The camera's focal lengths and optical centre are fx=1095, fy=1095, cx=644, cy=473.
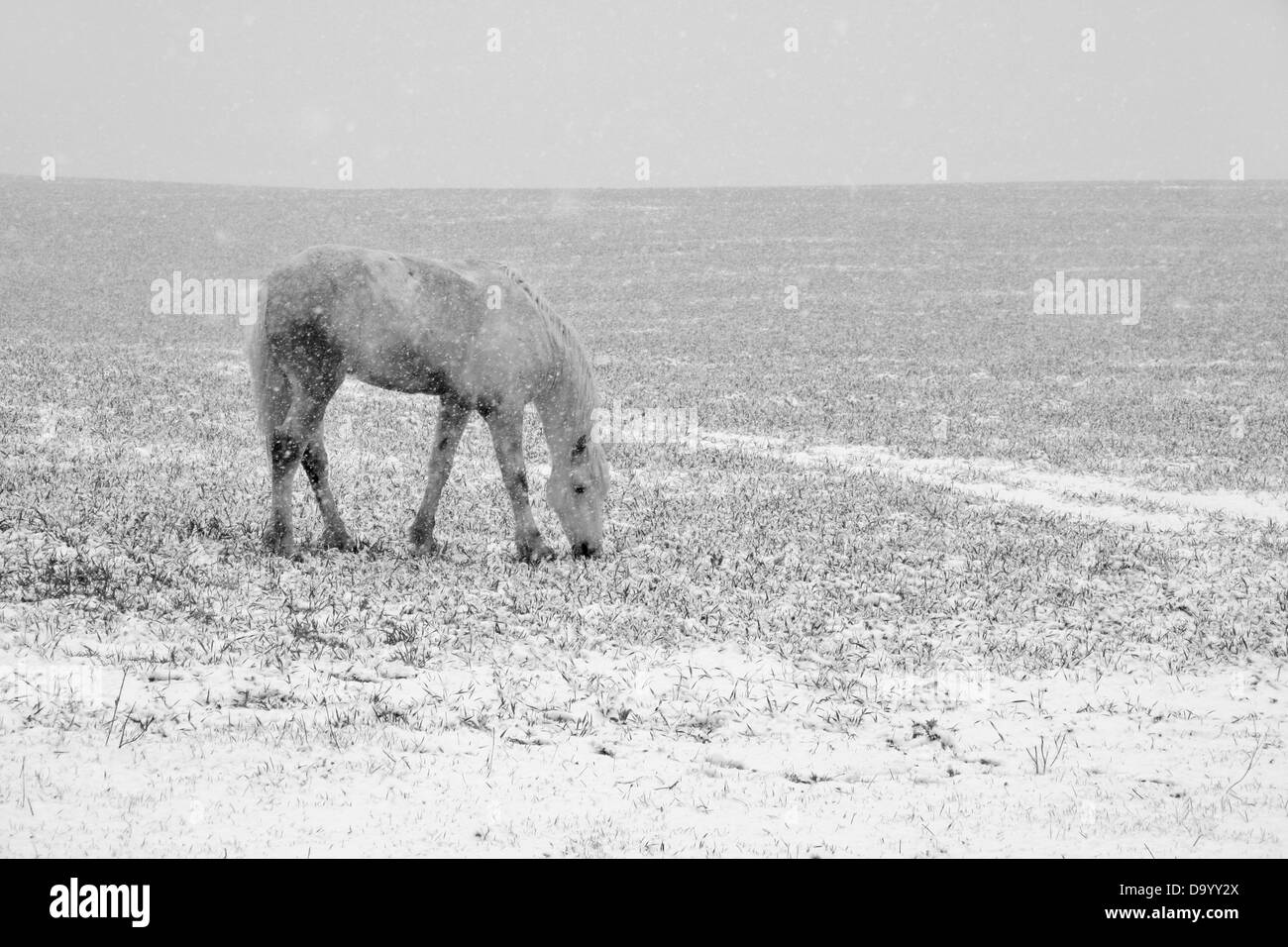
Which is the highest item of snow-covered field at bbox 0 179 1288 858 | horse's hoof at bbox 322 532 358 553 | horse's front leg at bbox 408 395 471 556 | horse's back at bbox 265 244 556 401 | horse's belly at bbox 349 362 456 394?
horse's back at bbox 265 244 556 401

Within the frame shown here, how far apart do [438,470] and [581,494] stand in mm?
1275

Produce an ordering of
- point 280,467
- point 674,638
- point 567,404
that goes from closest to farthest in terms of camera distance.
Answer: point 674,638
point 280,467
point 567,404

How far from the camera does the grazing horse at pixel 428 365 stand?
8.67 meters

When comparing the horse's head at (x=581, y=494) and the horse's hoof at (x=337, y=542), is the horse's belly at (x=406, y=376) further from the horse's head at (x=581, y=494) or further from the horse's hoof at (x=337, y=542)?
the horse's hoof at (x=337, y=542)

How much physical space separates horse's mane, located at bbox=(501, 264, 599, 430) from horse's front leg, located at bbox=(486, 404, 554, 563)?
45 cm

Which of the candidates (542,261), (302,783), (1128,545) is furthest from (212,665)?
(542,261)

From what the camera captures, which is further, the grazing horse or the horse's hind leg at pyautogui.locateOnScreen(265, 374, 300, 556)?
the horse's hind leg at pyautogui.locateOnScreen(265, 374, 300, 556)

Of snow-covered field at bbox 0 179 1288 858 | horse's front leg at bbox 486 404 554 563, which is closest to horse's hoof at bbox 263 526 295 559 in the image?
snow-covered field at bbox 0 179 1288 858

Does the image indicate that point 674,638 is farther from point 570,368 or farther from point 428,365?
point 428,365

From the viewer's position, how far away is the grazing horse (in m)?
8.67

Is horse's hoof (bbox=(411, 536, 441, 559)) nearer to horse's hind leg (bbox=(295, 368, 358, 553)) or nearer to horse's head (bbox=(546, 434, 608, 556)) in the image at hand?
horse's hind leg (bbox=(295, 368, 358, 553))

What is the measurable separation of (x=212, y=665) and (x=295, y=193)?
69.1 meters

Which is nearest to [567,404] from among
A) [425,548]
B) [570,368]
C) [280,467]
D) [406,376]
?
[570,368]

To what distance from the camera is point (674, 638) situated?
25.3 feet
